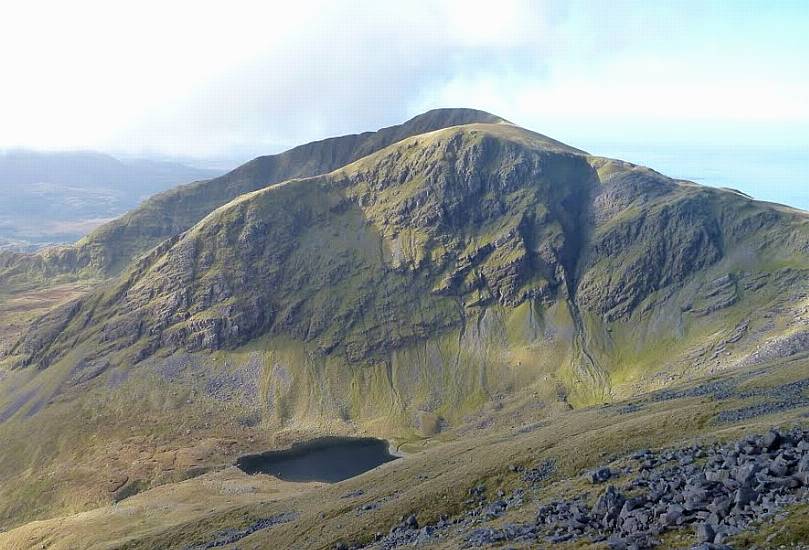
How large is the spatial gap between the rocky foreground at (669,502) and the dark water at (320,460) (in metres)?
118

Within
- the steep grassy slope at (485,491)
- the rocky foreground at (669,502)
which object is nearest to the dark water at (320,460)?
the steep grassy slope at (485,491)

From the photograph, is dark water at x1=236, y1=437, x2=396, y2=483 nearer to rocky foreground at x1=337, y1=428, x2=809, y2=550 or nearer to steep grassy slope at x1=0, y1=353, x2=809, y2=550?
steep grassy slope at x1=0, y1=353, x2=809, y2=550

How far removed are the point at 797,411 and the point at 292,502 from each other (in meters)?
79.1

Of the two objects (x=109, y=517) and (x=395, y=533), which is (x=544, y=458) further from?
(x=109, y=517)

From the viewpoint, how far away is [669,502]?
37625 mm

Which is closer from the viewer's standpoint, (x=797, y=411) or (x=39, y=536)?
(x=797, y=411)

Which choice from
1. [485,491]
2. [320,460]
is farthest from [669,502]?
[320,460]

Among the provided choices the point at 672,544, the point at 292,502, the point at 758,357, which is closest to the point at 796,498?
the point at 672,544

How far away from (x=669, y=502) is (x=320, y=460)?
158m

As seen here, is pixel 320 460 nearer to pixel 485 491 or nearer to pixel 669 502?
pixel 485 491

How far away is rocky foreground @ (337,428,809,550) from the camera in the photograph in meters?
32.6

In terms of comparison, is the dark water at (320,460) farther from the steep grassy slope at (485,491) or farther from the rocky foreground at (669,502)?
the rocky foreground at (669,502)

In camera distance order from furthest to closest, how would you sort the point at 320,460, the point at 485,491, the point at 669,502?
the point at 320,460 < the point at 485,491 < the point at 669,502

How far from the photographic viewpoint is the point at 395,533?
59.7m
